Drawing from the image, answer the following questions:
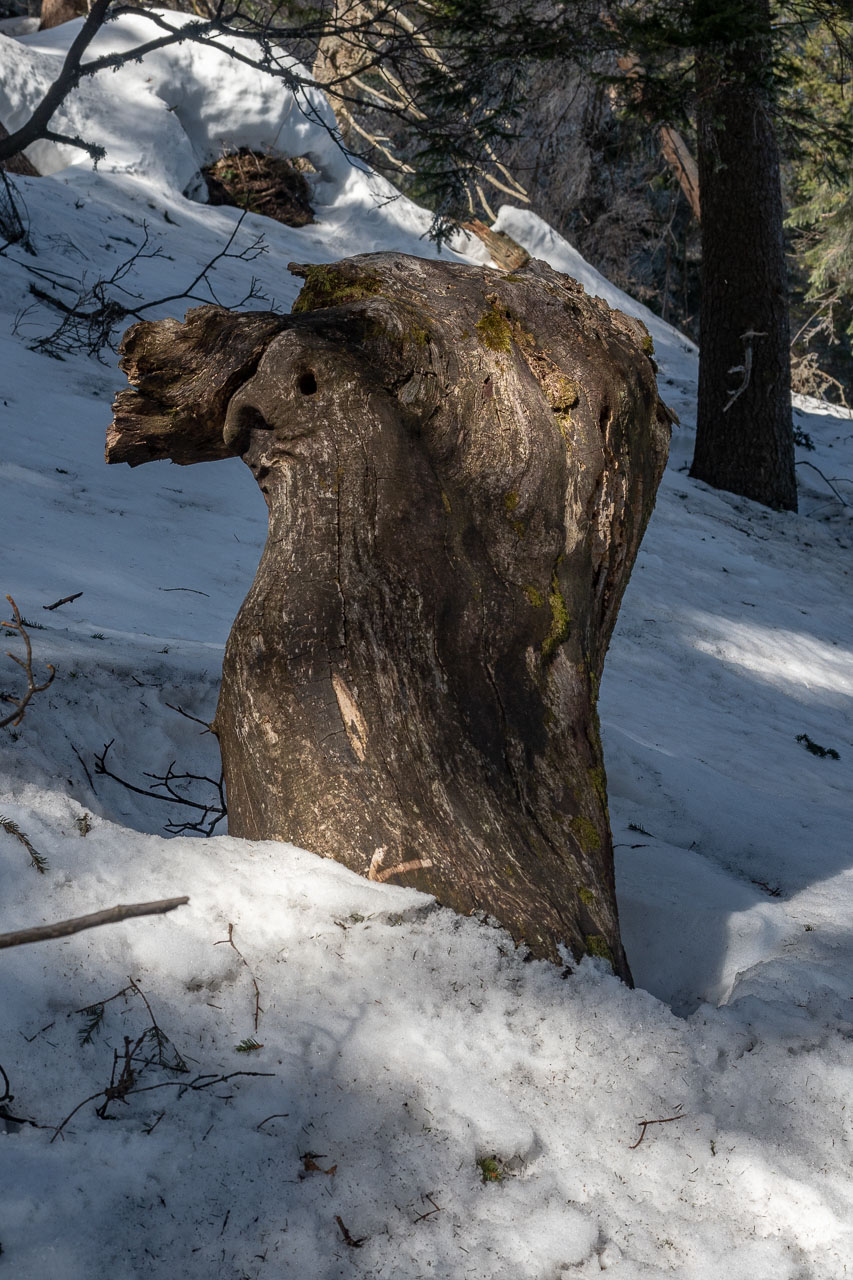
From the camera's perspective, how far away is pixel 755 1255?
134cm

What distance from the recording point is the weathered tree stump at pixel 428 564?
1897 millimetres

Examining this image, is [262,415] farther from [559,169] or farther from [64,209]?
[559,169]

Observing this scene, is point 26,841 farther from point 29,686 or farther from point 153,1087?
point 29,686

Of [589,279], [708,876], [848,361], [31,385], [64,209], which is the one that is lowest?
[708,876]

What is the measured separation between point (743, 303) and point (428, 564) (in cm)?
757

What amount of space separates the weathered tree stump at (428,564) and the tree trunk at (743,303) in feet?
21.7

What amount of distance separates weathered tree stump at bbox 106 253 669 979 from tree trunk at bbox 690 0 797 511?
6626 millimetres

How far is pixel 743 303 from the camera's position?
841 centimetres

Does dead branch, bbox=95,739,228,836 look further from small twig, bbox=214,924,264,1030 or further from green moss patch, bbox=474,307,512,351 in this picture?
green moss patch, bbox=474,307,512,351

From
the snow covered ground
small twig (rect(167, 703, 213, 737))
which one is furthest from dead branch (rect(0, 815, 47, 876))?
small twig (rect(167, 703, 213, 737))

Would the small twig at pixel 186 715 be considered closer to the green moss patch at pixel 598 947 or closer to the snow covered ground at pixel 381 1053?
the snow covered ground at pixel 381 1053

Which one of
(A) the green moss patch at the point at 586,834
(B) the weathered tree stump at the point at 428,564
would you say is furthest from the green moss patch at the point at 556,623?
(A) the green moss patch at the point at 586,834

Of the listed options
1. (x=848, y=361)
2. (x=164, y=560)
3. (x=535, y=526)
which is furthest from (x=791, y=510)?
(x=848, y=361)

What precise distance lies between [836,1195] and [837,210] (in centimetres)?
1626
